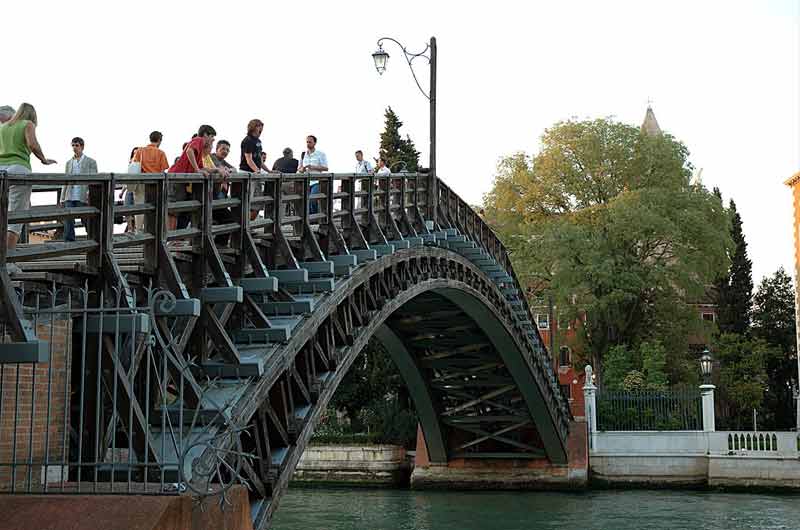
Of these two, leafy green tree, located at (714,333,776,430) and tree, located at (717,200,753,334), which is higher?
tree, located at (717,200,753,334)

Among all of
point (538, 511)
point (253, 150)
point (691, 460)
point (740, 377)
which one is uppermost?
point (253, 150)

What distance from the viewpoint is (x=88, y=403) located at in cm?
862

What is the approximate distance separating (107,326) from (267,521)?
353 centimetres

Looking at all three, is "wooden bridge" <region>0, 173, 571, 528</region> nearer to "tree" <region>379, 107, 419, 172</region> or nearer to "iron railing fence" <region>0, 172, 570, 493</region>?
"iron railing fence" <region>0, 172, 570, 493</region>

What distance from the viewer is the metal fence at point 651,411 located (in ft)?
104

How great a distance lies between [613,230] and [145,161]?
27.4 meters

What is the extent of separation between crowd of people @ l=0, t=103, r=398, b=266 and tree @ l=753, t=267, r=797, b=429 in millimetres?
38922

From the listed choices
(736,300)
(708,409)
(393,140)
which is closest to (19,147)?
(708,409)

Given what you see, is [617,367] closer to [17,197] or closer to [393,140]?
[393,140]

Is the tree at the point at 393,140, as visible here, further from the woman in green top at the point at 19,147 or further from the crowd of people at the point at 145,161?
the woman in green top at the point at 19,147

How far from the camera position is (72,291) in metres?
8.38

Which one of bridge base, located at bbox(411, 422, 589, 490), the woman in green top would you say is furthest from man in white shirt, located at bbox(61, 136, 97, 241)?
bridge base, located at bbox(411, 422, 589, 490)

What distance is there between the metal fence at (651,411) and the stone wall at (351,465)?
5937 mm

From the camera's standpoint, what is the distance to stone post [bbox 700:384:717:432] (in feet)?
99.8
